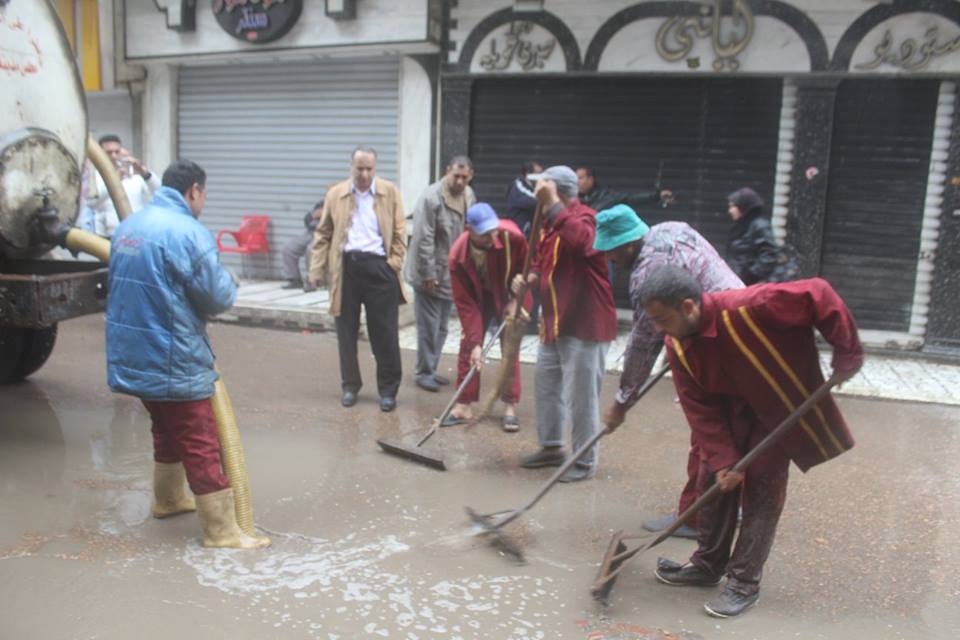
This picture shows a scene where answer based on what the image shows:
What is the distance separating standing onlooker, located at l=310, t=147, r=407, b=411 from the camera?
19.9ft

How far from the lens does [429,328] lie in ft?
22.2

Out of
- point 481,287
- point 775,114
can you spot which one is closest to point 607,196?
point 775,114

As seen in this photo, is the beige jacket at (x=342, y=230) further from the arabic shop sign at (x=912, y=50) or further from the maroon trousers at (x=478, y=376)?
the arabic shop sign at (x=912, y=50)

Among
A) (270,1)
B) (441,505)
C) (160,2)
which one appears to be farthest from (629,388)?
(160,2)

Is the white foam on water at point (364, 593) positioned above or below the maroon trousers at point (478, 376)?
below

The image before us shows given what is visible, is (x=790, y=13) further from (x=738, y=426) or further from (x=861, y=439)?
(x=738, y=426)

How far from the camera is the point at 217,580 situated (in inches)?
134

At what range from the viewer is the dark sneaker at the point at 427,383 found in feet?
22.0

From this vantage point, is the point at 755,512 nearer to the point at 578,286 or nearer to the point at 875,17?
the point at 578,286

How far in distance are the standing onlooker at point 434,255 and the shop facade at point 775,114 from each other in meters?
2.90

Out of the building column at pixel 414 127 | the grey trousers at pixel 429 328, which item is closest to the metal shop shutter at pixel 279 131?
the building column at pixel 414 127

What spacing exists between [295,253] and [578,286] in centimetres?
689

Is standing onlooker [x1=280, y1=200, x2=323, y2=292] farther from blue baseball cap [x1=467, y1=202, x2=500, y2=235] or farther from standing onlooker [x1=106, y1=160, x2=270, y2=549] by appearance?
standing onlooker [x1=106, y1=160, x2=270, y2=549]

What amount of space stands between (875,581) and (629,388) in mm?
1313
